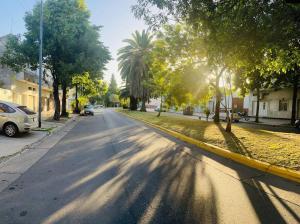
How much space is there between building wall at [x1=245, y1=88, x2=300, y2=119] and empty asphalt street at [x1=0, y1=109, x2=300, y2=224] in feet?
107

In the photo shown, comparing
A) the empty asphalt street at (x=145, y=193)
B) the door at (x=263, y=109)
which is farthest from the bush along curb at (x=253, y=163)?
the door at (x=263, y=109)

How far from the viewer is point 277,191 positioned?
518 centimetres

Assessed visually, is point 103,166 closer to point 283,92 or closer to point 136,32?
point 283,92

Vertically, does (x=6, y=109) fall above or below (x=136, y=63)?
below

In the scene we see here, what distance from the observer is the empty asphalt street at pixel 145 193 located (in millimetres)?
3885

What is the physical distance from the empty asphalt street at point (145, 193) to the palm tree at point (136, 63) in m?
34.5

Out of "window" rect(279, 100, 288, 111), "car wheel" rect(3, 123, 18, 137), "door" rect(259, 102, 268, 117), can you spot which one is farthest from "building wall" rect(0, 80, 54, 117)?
"door" rect(259, 102, 268, 117)

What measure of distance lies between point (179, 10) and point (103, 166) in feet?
19.9

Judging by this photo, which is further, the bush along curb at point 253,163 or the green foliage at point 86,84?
the green foliage at point 86,84

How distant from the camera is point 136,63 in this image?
43375mm

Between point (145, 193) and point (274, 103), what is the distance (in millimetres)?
38733

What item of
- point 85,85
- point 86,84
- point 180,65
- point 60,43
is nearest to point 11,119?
point 60,43

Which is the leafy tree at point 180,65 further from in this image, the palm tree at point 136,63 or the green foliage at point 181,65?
the palm tree at point 136,63

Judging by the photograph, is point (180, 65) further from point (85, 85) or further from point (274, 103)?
point (85, 85)
